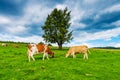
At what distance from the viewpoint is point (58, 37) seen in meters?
68.0

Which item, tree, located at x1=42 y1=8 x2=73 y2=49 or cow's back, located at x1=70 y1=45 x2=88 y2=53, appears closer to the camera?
cow's back, located at x1=70 y1=45 x2=88 y2=53

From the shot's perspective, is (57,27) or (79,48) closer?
(79,48)

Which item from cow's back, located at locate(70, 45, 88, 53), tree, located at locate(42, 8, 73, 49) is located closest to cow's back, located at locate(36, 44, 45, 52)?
cow's back, located at locate(70, 45, 88, 53)

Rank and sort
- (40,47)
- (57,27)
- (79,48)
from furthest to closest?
(57,27)
(79,48)
(40,47)

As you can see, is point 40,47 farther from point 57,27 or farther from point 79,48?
point 57,27

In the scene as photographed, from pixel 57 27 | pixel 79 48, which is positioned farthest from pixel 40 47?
pixel 57 27

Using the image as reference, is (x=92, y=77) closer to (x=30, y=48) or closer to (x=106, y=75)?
(x=106, y=75)

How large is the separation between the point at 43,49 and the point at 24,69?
741 cm

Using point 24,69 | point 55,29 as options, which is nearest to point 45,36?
point 55,29

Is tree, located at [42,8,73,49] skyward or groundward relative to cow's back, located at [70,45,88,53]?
skyward

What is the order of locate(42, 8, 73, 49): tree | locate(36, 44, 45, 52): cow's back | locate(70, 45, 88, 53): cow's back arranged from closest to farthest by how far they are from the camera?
locate(36, 44, 45, 52): cow's back
locate(70, 45, 88, 53): cow's back
locate(42, 8, 73, 49): tree

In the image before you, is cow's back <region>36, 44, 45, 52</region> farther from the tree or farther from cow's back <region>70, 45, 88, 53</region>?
the tree

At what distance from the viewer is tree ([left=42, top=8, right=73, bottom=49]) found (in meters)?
68.4

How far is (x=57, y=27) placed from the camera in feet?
229
